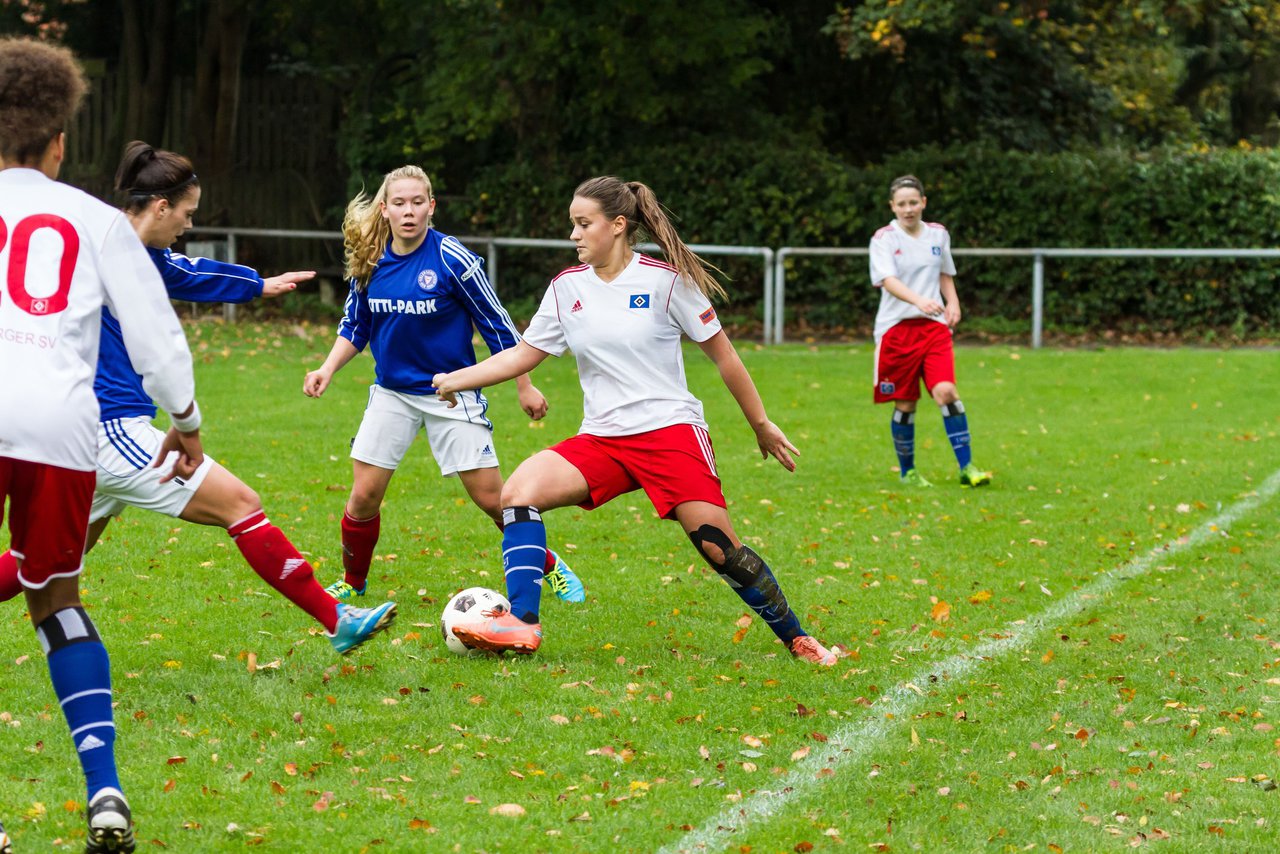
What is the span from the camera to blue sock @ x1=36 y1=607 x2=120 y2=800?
12.9 ft

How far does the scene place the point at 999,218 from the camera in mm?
20047

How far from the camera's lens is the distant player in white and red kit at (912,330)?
10266mm

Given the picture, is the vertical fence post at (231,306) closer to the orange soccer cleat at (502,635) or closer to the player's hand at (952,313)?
the player's hand at (952,313)

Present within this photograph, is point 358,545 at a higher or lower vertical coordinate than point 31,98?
lower

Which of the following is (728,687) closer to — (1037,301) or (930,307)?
(930,307)

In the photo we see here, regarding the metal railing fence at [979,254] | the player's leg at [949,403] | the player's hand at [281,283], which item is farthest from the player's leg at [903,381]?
the metal railing fence at [979,254]

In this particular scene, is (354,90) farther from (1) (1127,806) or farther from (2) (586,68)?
(1) (1127,806)

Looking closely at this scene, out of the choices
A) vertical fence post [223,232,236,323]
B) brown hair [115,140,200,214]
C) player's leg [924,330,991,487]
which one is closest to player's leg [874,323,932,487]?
player's leg [924,330,991,487]

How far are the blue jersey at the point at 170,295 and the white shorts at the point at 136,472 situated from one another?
8 cm

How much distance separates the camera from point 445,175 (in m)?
23.1

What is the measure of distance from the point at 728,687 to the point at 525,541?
3.10 feet

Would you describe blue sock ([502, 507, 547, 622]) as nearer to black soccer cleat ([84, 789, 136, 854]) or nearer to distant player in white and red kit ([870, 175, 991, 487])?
black soccer cleat ([84, 789, 136, 854])

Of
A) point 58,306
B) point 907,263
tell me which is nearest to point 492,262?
point 907,263

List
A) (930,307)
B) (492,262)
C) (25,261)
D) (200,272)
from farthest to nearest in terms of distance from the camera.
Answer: (492,262), (930,307), (200,272), (25,261)
